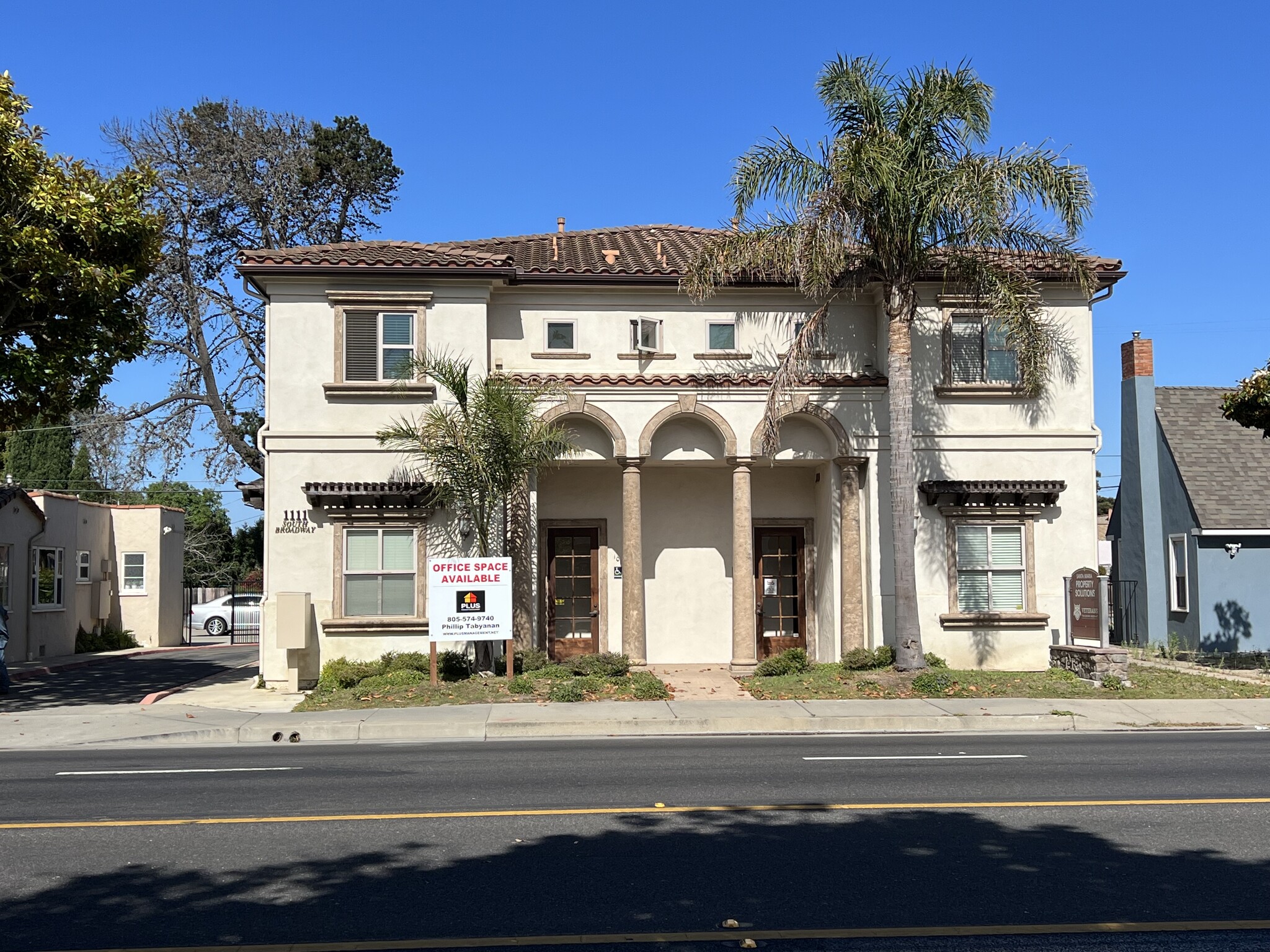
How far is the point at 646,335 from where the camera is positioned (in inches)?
800

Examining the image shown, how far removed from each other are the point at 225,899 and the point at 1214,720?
43.8ft

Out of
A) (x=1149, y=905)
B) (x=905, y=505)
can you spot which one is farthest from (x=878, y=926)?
(x=905, y=505)

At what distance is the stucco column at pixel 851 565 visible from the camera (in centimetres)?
1994

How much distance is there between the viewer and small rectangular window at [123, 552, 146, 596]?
1292 inches

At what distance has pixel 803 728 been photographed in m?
15.2

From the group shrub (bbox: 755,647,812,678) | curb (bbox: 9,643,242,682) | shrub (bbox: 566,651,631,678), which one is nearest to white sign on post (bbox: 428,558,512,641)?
shrub (bbox: 566,651,631,678)

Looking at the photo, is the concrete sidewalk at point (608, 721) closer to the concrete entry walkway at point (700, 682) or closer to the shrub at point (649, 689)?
the shrub at point (649, 689)

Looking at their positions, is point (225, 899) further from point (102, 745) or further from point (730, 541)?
point (730, 541)

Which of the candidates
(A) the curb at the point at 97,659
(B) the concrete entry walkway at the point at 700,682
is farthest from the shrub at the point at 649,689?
(A) the curb at the point at 97,659

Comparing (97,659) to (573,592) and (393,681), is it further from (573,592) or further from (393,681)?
(393,681)

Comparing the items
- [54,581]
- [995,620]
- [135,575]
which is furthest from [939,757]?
[135,575]

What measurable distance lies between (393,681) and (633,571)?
439cm

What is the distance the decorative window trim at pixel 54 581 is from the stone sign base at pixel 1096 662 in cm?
2243

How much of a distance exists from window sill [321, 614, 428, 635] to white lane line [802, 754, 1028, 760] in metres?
8.90
